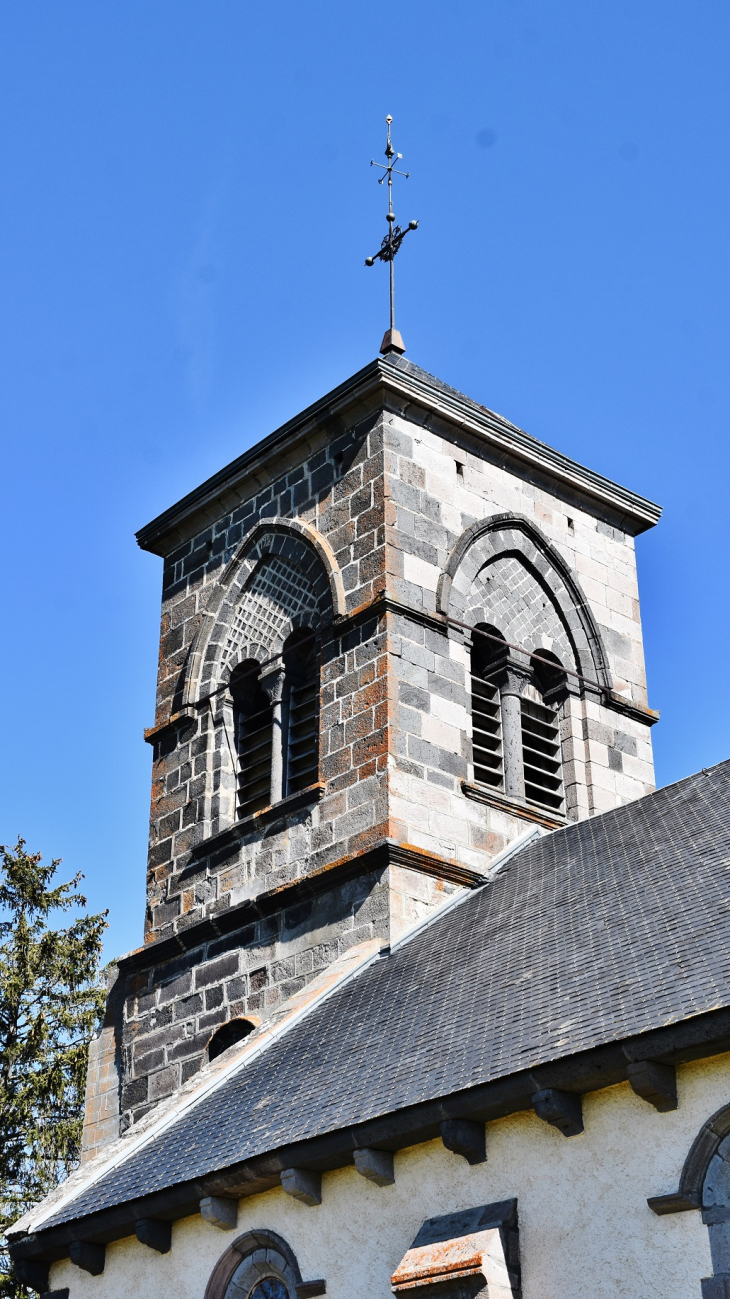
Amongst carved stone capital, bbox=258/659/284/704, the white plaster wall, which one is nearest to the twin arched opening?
carved stone capital, bbox=258/659/284/704

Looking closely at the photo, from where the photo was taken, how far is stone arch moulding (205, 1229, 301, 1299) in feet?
29.7

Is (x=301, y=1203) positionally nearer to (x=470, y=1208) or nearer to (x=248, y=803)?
(x=470, y=1208)

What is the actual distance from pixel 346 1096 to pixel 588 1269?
201 cm

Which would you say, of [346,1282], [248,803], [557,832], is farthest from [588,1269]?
[248,803]

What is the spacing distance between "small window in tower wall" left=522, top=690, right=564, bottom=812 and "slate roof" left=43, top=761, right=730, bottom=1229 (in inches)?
77.1

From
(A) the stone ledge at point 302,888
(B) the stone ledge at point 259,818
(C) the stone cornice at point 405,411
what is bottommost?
(A) the stone ledge at point 302,888

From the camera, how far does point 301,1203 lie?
29.3ft

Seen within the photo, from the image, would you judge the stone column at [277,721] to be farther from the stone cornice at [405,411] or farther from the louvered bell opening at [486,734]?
the stone cornice at [405,411]

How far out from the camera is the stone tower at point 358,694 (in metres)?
13.1

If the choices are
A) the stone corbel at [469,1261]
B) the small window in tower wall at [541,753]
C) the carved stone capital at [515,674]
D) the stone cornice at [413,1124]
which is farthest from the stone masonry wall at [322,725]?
the stone corbel at [469,1261]

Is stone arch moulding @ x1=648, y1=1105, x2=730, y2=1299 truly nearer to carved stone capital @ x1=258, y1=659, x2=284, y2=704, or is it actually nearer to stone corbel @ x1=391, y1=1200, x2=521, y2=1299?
stone corbel @ x1=391, y1=1200, x2=521, y2=1299

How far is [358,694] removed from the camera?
13508 mm

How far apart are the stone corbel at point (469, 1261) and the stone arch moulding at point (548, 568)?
7.63 meters

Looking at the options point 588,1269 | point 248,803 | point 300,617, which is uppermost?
point 300,617
